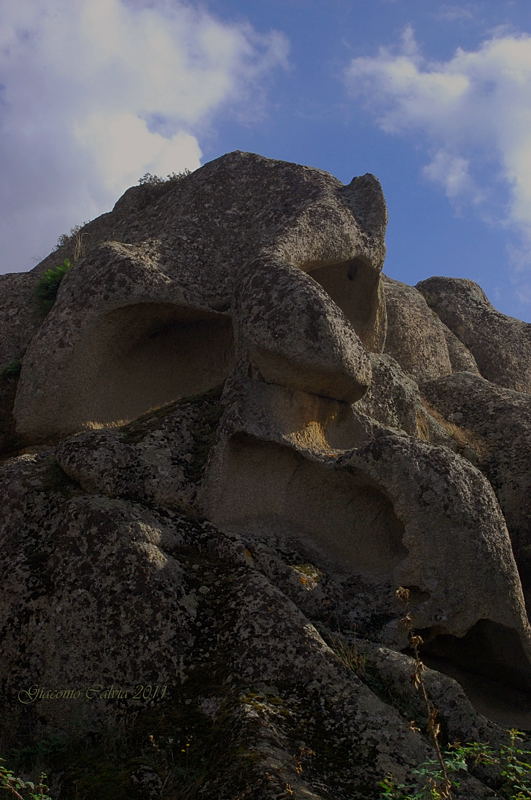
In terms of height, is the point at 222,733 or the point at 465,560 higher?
the point at 465,560

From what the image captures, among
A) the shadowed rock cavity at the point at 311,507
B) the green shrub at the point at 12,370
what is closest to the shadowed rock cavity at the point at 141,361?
the green shrub at the point at 12,370

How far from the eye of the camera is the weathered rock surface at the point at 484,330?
1762cm

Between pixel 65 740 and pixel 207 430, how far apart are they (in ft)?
12.0

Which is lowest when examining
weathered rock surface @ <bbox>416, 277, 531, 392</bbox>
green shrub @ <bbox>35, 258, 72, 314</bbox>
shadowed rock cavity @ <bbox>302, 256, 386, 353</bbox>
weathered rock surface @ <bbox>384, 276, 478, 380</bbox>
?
green shrub @ <bbox>35, 258, 72, 314</bbox>

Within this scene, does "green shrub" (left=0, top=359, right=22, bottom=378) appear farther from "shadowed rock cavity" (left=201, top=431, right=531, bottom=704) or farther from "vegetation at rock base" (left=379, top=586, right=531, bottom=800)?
"vegetation at rock base" (left=379, top=586, right=531, bottom=800)

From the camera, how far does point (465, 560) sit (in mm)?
9031

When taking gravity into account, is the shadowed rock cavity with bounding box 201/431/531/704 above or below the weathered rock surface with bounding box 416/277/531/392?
below

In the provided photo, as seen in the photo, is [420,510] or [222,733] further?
[420,510]

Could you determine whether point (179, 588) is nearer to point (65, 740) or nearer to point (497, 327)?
point (65, 740)

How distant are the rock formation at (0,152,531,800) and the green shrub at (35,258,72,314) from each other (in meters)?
0.34

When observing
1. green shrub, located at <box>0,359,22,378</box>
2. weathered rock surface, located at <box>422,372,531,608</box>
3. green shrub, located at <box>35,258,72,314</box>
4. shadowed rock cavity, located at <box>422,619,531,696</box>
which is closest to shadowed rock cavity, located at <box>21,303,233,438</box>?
green shrub, located at <box>0,359,22,378</box>

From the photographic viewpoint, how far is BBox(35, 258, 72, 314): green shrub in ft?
40.6

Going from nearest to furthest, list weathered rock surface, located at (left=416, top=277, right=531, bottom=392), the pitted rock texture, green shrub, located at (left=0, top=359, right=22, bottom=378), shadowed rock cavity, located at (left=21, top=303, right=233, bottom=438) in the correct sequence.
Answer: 1. the pitted rock texture
2. shadowed rock cavity, located at (left=21, top=303, right=233, bottom=438)
3. green shrub, located at (left=0, top=359, right=22, bottom=378)
4. weathered rock surface, located at (left=416, top=277, right=531, bottom=392)

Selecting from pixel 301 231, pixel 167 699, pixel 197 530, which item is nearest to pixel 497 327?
pixel 301 231
